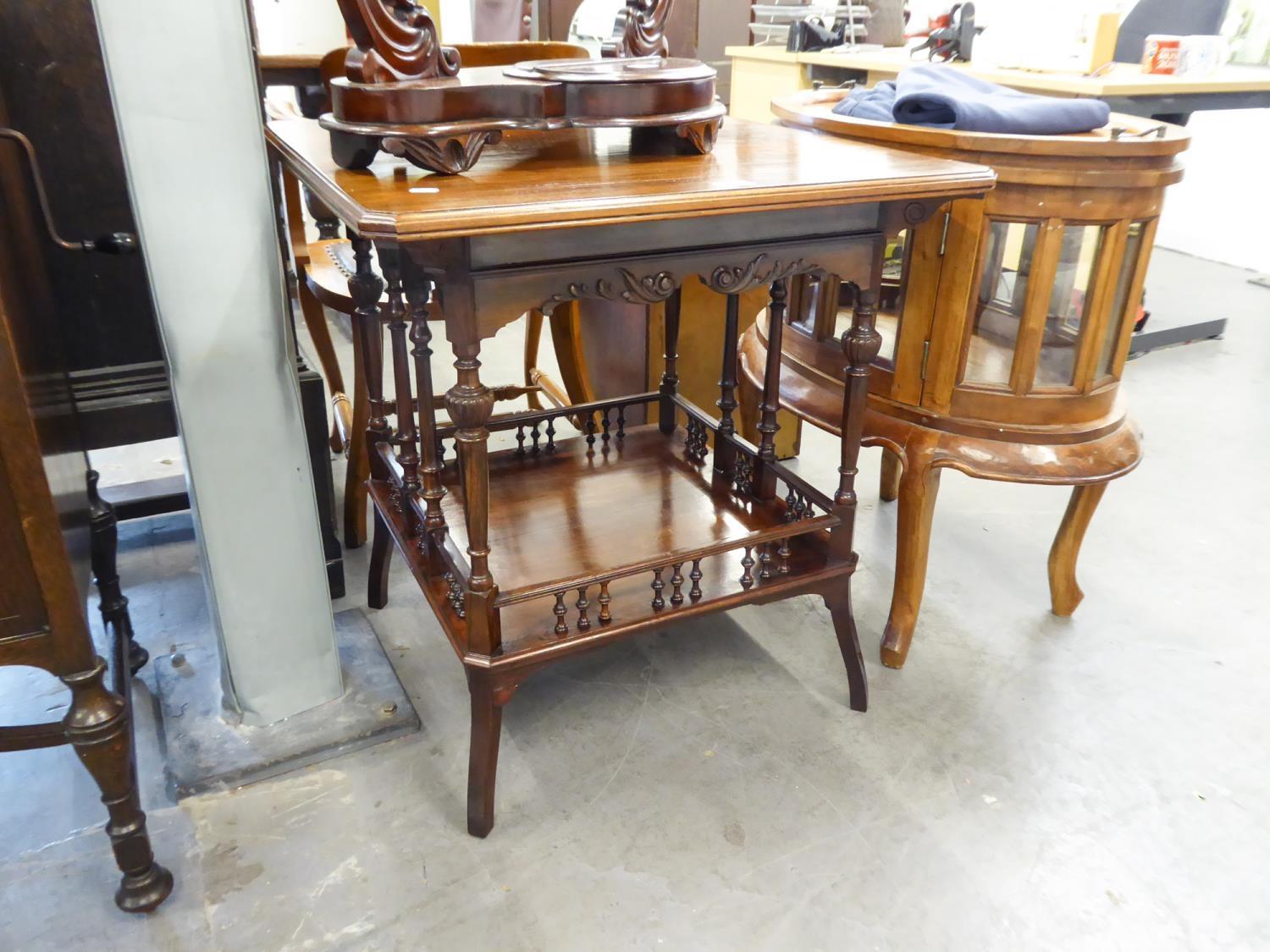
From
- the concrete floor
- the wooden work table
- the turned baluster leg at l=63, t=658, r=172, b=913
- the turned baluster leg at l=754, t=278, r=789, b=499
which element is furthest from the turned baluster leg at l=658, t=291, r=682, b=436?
the turned baluster leg at l=63, t=658, r=172, b=913

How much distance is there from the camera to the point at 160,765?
161cm

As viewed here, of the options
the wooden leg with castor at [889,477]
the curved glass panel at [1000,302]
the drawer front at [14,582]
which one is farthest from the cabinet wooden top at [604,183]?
the wooden leg with castor at [889,477]

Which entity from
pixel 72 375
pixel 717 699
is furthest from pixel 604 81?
pixel 72 375

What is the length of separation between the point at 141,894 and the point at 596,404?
3.94ft

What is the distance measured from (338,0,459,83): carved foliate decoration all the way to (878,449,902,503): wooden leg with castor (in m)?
1.66

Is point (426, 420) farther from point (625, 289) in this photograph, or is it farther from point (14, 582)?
point (14, 582)

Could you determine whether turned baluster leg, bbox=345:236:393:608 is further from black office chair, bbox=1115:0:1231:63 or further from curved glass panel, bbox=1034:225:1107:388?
black office chair, bbox=1115:0:1231:63

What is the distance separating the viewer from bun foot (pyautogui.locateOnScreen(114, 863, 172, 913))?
135 centimetres

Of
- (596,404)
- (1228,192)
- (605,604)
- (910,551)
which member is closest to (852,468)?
(910,551)

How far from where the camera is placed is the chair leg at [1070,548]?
193 centimetres

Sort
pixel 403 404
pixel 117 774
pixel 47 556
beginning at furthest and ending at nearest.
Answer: pixel 403 404 < pixel 117 774 < pixel 47 556

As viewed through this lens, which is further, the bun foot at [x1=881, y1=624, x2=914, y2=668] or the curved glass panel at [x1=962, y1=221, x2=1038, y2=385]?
the bun foot at [x1=881, y1=624, x2=914, y2=668]

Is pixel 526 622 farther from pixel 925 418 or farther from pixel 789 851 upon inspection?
pixel 925 418

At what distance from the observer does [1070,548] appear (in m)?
2.00
